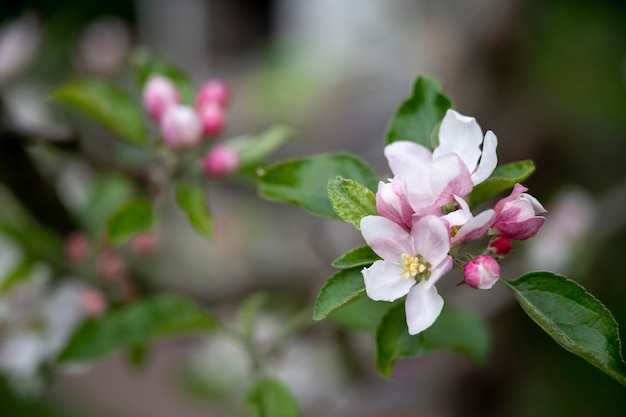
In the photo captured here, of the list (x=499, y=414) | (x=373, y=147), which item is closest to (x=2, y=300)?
(x=499, y=414)

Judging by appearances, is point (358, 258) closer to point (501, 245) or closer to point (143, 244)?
point (501, 245)

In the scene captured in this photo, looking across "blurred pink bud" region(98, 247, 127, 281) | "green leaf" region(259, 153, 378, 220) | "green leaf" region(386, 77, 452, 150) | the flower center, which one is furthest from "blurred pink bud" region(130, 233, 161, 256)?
the flower center

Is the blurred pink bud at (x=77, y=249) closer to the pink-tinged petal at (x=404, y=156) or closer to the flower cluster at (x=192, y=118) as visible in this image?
the flower cluster at (x=192, y=118)

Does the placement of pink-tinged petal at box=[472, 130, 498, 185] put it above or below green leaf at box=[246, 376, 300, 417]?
above

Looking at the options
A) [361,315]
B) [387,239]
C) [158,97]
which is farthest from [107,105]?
[387,239]

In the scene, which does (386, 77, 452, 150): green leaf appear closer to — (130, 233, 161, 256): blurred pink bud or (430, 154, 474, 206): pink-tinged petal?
(430, 154, 474, 206): pink-tinged petal

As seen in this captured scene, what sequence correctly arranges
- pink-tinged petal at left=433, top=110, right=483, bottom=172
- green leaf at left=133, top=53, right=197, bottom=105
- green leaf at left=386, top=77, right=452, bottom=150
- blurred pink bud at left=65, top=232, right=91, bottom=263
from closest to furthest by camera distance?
pink-tinged petal at left=433, top=110, right=483, bottom=172
green leaf at left=386, top=77, right=452, bottom=150
green leaf at left=133, top=53, right=197, bottom=105
blurred pink bud at left=65, top=232, right=91, bottom=263
